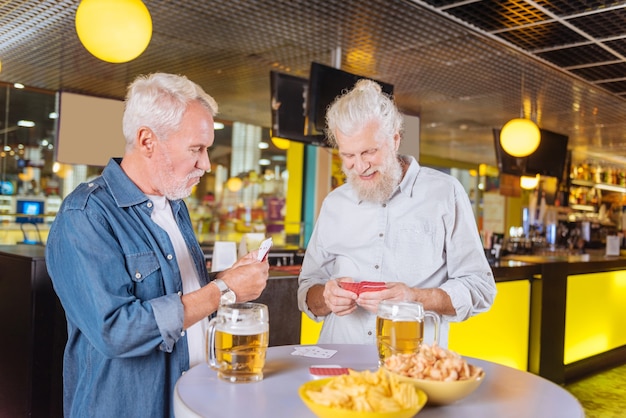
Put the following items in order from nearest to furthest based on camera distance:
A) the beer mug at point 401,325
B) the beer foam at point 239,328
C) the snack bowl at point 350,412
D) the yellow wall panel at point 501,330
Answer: the snack bowl at point 350,412 < the beer foam at point 239,328 < the beer mug at point 401,325 < the yellow wall panel at point 501,330

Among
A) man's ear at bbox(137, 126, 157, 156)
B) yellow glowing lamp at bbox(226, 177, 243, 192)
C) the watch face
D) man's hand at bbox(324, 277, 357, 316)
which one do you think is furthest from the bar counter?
yellow glowing lamp at bbox(226, 177, 243, 192)

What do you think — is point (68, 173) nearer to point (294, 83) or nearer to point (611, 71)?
point (294, 83)

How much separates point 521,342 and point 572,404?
4.11 metres

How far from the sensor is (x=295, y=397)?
133cm

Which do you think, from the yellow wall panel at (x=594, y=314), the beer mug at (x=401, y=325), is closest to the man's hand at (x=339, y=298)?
the beer mug at (x=401, y=325)

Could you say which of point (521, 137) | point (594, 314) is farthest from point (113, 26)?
point (594, 314)

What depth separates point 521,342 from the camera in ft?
17.1

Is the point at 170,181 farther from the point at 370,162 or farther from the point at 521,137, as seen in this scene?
→ the point at 521,137

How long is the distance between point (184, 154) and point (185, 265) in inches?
12.7

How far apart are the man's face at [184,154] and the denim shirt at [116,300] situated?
8 cm

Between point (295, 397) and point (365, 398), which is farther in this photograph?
point (295, 397)

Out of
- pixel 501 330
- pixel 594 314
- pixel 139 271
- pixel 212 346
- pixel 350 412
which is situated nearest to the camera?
pixel 350 412

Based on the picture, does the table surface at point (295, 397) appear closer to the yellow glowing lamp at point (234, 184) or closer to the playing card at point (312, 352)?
the playing card at point (312, 352)

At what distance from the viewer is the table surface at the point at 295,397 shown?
124cm
